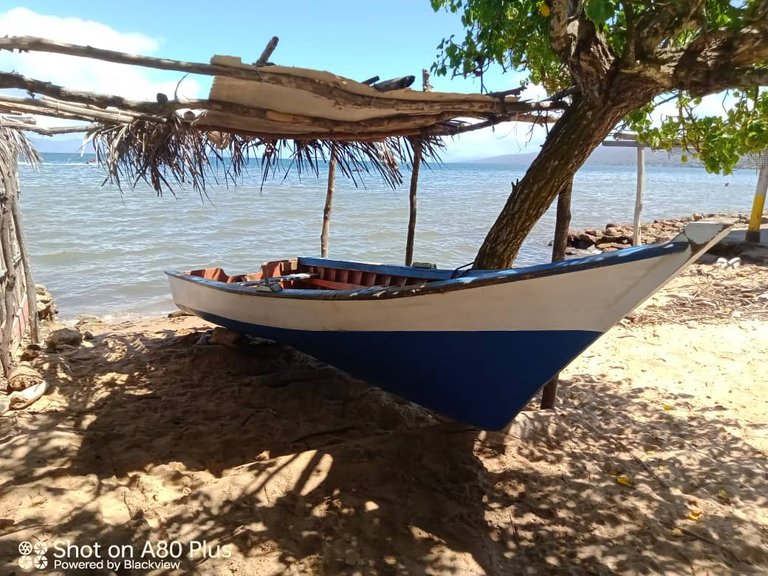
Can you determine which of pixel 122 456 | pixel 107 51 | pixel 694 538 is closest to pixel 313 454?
pixel 122 456

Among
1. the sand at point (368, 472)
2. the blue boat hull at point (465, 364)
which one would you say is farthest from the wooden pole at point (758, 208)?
the blue boat hull at point (465, 364)

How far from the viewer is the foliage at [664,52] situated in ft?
8.61

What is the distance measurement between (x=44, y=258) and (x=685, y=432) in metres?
12.3

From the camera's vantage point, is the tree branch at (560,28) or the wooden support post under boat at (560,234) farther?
the wooden support post under boat at (560,234)

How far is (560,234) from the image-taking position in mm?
3951

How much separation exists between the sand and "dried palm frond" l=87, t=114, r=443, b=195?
179 cm

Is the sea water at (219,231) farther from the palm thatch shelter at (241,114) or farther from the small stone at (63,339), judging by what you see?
the small stone at (63,339)

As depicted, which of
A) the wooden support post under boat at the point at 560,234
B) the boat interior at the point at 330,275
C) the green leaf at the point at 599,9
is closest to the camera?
the green leaf at the point at 599,9

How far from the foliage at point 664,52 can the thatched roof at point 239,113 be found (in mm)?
465

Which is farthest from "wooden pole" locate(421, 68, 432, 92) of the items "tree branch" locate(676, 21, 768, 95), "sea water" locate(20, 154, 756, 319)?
"tree branch" locate(676, 21, 768, 95)

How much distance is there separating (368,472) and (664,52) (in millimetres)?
3094

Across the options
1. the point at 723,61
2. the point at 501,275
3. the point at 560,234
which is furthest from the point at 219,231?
the point at 723,61

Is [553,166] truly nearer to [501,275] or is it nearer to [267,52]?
[501,275]

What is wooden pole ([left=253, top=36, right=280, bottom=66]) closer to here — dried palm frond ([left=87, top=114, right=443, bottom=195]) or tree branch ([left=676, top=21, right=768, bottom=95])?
dried palm frond ([left=87, top=114, right=443, bottom=195])
